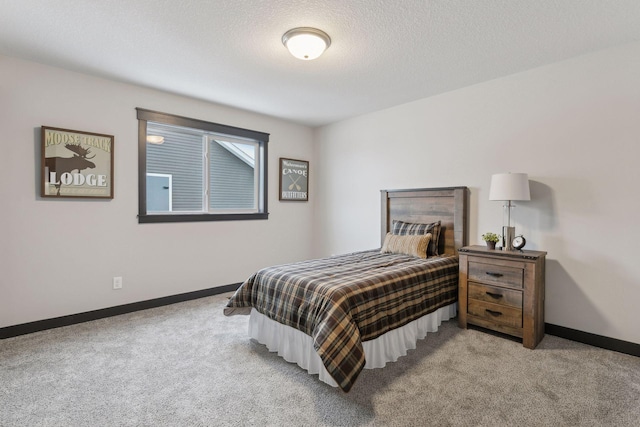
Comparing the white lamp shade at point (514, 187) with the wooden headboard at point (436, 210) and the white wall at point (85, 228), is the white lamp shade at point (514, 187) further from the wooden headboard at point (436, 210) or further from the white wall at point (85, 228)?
the white wall at point (85, 228)

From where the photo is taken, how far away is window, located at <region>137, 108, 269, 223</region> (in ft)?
11.6

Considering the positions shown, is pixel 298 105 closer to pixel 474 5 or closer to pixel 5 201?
pixel 474 5

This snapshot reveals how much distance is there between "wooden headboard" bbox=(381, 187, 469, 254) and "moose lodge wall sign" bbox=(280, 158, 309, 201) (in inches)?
55.3

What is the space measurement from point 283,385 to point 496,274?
77.5 inches

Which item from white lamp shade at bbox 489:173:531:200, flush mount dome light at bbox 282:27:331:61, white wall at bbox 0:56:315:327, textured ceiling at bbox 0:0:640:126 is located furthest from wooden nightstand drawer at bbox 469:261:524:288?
white wall at bbox 0:56:315:327

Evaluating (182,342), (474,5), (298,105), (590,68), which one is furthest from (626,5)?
(182,342)

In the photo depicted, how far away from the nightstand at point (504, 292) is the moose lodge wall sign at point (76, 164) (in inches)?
140

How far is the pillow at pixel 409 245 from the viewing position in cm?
325

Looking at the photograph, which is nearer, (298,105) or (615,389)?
(615,389)

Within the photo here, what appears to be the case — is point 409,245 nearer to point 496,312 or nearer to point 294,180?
point 496,312

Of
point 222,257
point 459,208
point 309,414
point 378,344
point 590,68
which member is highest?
point 590,68

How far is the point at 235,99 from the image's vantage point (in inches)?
148

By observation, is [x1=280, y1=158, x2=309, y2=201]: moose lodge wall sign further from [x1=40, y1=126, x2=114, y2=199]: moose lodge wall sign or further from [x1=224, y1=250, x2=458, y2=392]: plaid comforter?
[x1=40, y1=126, x2=114, y2=199]: moose lodge wall sign

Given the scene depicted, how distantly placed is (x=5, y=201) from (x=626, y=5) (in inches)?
189
